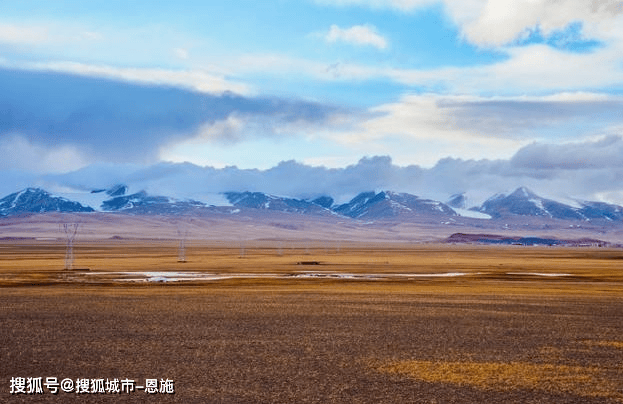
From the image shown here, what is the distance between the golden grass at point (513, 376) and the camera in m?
18.2

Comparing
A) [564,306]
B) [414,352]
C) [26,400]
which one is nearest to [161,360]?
[26,400]

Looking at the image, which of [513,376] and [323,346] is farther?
[323,346]

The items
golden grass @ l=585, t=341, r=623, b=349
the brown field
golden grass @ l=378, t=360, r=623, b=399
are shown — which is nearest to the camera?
the brown field

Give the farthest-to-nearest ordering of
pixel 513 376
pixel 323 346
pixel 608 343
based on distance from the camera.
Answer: pixel 608 343 → pixel 323 346 → pixel 513 376

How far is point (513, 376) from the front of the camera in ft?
64.0

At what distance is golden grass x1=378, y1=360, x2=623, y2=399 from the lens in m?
18.2

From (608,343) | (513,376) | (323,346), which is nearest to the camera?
(513,376)

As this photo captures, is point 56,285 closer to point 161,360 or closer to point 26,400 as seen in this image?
point 161,360

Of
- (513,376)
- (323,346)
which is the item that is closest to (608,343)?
(513,376)

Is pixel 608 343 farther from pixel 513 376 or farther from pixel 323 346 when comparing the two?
pixel 323 346

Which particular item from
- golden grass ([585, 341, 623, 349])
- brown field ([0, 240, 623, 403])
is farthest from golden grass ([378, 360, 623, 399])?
golden grass ([585, 341, 623, 349])

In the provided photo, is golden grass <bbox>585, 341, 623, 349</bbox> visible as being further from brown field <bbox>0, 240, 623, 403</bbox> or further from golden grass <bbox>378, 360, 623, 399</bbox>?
golden grass <bbox>378, 360, 623, 399</bbox>

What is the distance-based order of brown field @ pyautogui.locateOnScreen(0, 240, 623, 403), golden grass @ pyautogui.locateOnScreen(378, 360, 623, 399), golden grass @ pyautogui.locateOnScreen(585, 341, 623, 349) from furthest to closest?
golden grass @ pyautogui.locateOnScreen(585, 341, 623, 349) < golden grass @ pyautogui.locateOnScreen(378, 360, 623, 399) < brown field @ pyautogui.locateOnScreen(0, 240, 623, 403)

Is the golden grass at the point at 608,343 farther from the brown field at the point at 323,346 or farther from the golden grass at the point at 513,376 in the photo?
the golden grass at the point at 513,376
